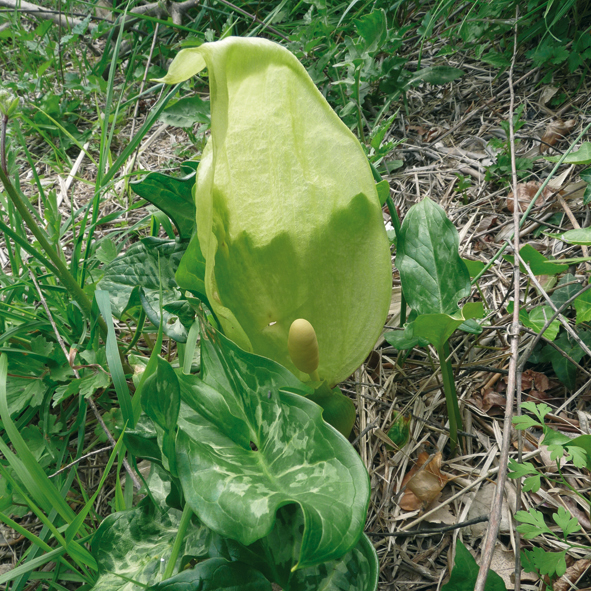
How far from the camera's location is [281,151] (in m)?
0.62

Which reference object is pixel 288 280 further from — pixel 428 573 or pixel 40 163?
pixel 40 163

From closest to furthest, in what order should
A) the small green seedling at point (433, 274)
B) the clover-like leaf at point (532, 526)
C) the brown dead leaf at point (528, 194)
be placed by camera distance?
the clover-like leaf at point (532, 526), the small green seedling at point (433, 274), the brown dead leaf at point (528, 194)

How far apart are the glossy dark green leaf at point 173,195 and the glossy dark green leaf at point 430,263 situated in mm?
336

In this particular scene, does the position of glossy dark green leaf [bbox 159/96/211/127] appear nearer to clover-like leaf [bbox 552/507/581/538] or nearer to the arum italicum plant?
the arum italicum plant

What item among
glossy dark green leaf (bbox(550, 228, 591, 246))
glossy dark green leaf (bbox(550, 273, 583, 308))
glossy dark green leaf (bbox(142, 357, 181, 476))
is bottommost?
glossy dark green leaf (bbox(550, 273, 583, 308))

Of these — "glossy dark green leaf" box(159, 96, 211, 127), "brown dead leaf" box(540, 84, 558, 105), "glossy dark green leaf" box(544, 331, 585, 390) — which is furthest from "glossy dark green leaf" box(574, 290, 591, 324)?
"glossy dark green leaf" box(159, 96, 211, 127)

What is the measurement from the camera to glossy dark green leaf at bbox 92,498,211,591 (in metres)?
0.60

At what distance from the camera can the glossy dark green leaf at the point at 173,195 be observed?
0.77m

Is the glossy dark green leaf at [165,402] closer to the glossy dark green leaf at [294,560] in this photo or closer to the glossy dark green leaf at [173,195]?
the glossy dark green leaf at [294,560]

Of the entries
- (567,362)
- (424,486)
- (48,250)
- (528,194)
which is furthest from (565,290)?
(48,250)

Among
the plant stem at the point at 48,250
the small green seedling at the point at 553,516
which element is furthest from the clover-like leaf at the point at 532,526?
the plant stem at the point at 48,250

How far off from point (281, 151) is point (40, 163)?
140 centimetres

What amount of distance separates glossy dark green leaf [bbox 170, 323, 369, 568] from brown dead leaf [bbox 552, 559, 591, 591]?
14.2 inches

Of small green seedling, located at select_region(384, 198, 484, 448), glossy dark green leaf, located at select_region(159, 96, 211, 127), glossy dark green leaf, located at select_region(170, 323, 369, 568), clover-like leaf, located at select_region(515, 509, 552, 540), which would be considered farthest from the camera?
glossy dark green leaf, located at select_region(159, 96, 211, 127)
